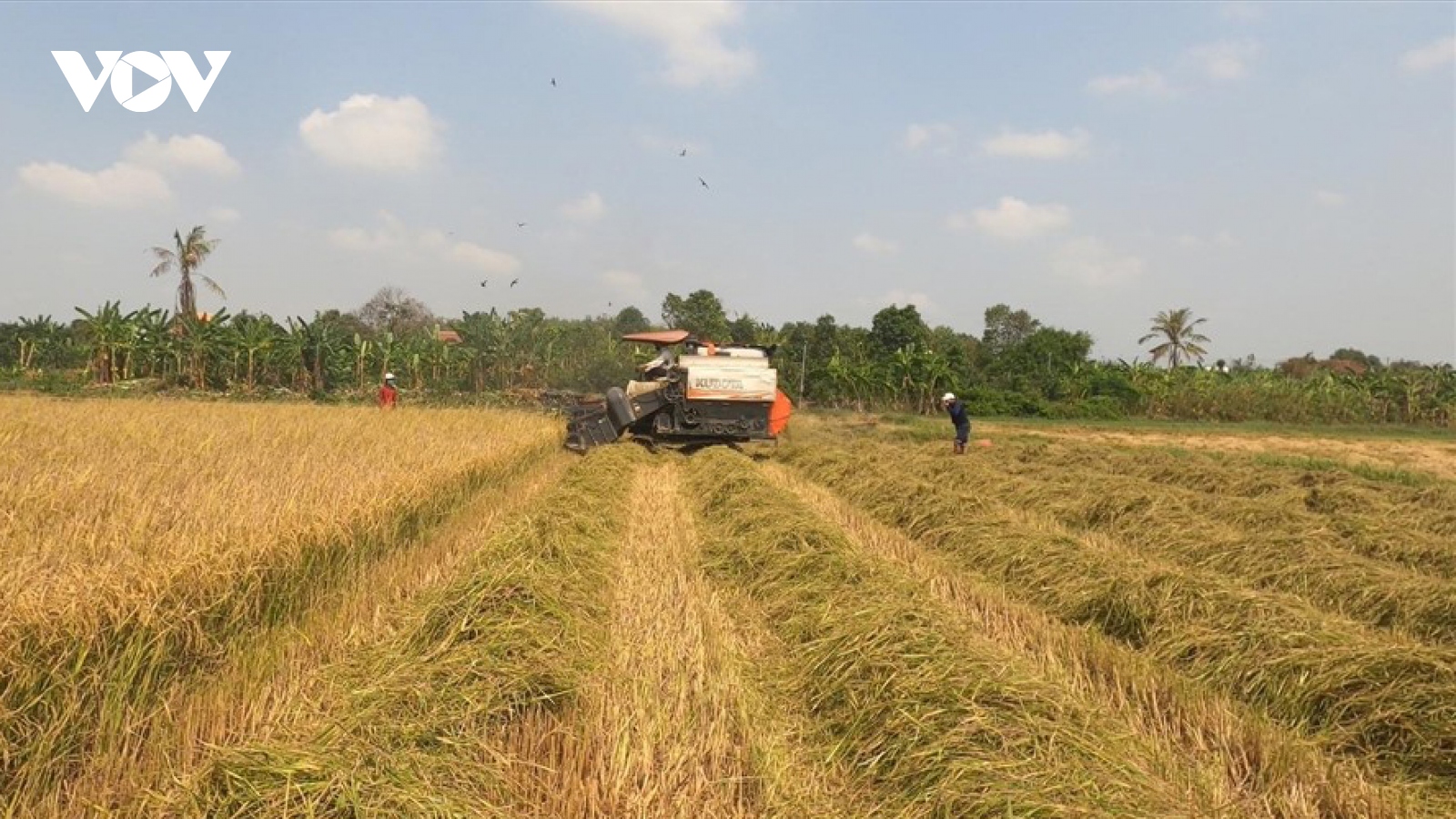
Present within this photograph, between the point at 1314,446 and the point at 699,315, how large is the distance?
36.8m

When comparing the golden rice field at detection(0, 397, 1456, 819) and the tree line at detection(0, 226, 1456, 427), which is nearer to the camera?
the golden rice field at detection(0, 397, 1456, 819)

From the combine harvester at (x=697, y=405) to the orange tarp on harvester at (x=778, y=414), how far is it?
34 mm

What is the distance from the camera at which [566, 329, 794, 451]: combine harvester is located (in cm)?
1327

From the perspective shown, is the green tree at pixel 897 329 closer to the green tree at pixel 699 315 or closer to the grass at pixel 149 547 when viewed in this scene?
the green tree at pixel 699 315

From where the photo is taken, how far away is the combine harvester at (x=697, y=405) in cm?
1327

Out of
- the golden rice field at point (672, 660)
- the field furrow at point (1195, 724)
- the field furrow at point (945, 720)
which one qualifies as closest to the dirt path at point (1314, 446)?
the golden rice field at point (672, 660)

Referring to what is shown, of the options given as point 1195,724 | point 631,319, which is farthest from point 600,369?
point 631,319

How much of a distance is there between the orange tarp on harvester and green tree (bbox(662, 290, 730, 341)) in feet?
95.9

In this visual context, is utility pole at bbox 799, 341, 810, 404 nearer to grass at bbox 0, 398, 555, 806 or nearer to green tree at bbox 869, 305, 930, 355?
green tree at bbox 869, 305, 930, 355

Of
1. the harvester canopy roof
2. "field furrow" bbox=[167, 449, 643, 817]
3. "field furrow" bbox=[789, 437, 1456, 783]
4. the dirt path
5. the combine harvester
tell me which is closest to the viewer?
"field furrow" bbox=[167, 449, 643, 817]

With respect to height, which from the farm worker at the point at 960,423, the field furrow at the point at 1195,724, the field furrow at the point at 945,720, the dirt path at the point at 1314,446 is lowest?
the field furrow at the point at 1195,724

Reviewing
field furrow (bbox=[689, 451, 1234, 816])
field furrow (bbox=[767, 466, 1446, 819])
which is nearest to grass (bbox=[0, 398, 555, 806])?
field furrow (bbox=[689, 451, 1234, 816])

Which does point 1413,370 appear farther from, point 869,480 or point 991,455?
point 869,480

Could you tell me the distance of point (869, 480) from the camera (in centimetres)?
953
